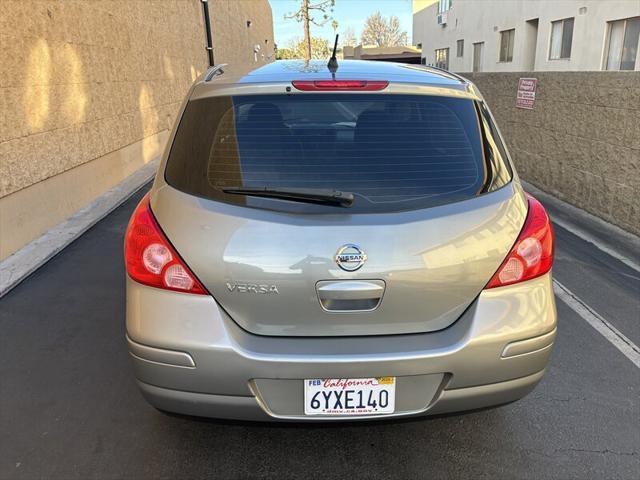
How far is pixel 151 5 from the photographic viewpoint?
1100 cm

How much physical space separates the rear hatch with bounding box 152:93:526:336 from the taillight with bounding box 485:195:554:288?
0.05 m

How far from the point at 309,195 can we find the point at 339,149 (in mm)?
286

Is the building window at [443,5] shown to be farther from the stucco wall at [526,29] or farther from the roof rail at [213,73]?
the roof rail at [213,73]

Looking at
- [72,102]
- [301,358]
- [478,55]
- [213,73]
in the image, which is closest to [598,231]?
[213,73]

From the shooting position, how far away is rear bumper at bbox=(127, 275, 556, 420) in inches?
79.9

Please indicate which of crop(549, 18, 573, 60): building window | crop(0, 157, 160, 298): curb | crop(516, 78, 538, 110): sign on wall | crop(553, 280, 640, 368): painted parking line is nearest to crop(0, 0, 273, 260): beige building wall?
crop(0, 157, 160, 298): curb

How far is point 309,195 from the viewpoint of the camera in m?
2.09

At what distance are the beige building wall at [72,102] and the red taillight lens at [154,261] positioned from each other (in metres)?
2.44

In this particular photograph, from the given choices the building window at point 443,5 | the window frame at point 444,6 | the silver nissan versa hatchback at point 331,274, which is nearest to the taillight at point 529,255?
the silver nissan versa hatchback at point 331,274

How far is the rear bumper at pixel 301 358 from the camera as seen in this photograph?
203 cm

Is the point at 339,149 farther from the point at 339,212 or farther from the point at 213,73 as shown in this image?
the point at 213,73

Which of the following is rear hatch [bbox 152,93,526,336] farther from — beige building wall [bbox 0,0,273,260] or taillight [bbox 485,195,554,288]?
beige building wall [bbox 0,0,273,260]

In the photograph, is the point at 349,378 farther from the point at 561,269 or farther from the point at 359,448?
the point at 561,269

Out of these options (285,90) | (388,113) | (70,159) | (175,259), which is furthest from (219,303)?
(70,159)
